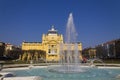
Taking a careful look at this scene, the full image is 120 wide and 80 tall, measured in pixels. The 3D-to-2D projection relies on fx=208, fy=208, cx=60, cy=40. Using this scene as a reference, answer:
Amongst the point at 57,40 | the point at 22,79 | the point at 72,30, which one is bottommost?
the point at 22,79

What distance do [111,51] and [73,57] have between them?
80217 mm

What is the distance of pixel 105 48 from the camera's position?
12450 centimetres

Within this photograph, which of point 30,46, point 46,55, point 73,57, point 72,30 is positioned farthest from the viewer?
point 30,46

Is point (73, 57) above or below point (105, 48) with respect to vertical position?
below

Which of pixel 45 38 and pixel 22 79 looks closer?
pixel 22 79

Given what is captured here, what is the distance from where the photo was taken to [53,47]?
114m

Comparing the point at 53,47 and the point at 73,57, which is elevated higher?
the point at 53,47

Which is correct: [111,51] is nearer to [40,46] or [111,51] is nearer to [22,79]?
[40,46]

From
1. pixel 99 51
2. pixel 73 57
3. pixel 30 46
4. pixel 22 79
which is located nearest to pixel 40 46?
pixel 30 46

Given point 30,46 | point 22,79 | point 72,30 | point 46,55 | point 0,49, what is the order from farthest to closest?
point 30,46 < point 46,55 < point 0,49 < point 72,30 < point 22,79

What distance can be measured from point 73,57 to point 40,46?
83.9 m

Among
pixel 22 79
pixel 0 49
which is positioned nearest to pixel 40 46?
pixel 0 49

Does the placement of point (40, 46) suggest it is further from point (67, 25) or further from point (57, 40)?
point (67, 25)

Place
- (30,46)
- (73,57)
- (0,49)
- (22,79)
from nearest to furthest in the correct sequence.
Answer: (22,79) → (73,57) → (0,49) → (30,46)
